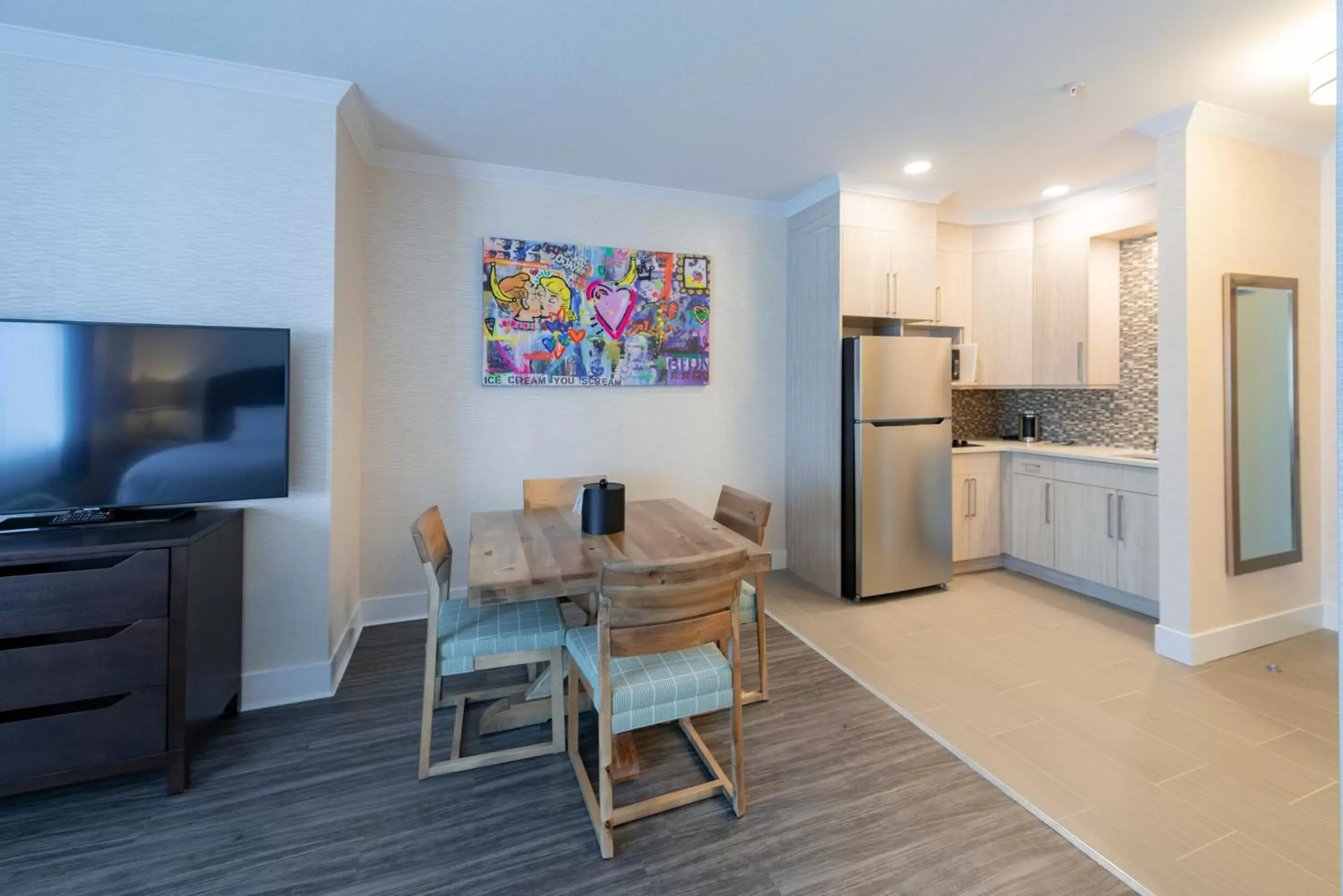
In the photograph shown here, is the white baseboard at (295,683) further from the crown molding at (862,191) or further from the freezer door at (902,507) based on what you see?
the crown molding at (862,191)

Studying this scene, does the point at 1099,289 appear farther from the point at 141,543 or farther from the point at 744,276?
the point at 141,543

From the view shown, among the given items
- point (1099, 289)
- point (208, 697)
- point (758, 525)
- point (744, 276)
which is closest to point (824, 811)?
point (758, 525)

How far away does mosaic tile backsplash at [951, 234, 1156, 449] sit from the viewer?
12.8 ft

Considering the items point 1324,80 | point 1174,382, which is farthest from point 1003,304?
point 1324,80

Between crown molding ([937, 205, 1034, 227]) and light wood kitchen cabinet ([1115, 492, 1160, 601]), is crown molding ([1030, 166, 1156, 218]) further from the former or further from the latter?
light wood kitchen cabinet ([1115, 492, 1160, 601])

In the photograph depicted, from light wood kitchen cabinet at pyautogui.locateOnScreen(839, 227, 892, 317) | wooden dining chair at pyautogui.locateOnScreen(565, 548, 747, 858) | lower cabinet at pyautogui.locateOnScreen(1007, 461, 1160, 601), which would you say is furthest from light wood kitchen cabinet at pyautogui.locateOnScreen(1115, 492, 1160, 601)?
wooden dining chair at pyautogui.locateOnScreen(565, 548, 747, 858)

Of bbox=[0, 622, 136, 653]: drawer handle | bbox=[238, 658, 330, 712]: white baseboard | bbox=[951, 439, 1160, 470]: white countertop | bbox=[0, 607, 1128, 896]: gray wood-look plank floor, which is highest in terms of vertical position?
bbox=[951, 439, 1160, 470]: white countertop

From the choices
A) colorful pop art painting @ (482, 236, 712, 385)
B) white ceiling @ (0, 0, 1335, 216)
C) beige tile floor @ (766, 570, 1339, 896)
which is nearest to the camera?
beige tile floor @ (766, 570, 1339, 896)

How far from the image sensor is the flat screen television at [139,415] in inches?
79.4

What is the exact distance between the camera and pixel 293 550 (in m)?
2.47

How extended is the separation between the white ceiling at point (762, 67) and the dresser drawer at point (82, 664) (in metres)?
2.17

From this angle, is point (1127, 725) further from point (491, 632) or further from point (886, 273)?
point (886, 273)

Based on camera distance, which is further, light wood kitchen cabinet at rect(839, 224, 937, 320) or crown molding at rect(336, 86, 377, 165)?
light wood kitchen cabinet at rect(839, 224, 937, 320)

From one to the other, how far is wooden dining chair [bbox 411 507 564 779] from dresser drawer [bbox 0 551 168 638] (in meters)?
0.82
